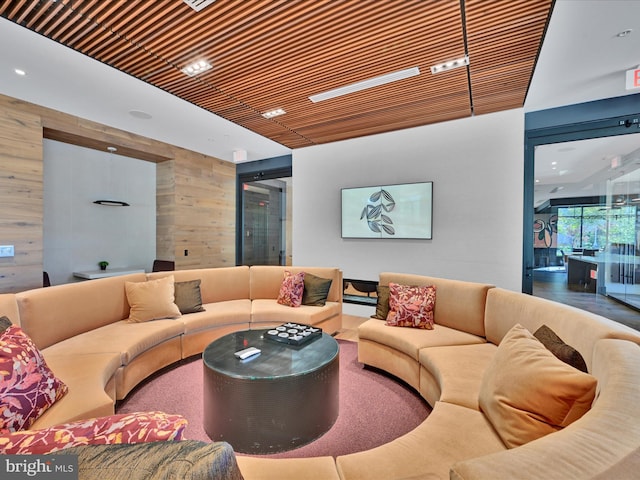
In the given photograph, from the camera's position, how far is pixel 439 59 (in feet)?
8.63

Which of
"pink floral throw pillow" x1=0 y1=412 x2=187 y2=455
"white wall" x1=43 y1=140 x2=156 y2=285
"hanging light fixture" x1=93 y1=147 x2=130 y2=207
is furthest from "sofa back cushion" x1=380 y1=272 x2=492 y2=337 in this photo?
"white wall" x1=43 y1=140 x2=156 y2=285

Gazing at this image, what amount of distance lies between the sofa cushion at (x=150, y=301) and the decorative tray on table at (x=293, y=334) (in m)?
1.20

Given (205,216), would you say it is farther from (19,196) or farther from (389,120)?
(389,120)

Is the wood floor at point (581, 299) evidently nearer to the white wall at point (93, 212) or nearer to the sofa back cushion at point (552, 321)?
the sofa back cushion at point (552, 321)

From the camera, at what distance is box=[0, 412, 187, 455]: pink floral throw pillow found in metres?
0.74

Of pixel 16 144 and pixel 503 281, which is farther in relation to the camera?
pixel 503 281

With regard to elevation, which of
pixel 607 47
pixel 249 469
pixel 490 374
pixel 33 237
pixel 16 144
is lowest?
pixel 249 469

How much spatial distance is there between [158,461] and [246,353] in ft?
5.25

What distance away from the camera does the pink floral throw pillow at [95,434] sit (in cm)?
74

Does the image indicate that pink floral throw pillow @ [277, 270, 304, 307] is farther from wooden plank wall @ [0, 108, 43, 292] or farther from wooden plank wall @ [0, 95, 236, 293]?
wooden plank wall @ [0, 108, 43, 292]

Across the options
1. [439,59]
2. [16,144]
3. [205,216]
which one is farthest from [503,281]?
[16,144]

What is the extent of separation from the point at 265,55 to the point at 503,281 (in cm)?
382

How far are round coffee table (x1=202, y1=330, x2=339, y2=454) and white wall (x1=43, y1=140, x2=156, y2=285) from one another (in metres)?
4.12

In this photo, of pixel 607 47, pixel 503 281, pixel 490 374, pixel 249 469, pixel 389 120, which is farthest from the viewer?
pixel 389 120
